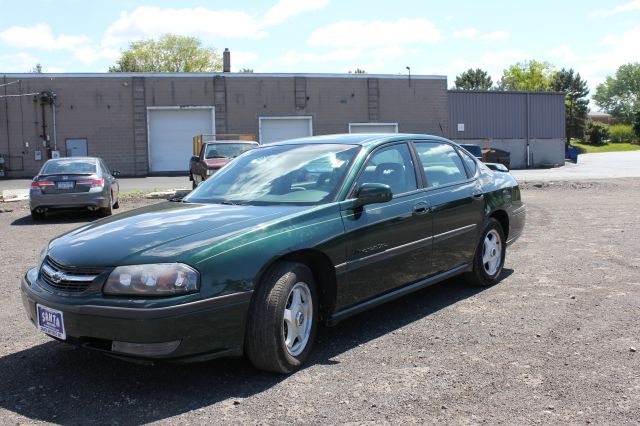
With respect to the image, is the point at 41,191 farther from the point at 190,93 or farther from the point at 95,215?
the point at 190,93

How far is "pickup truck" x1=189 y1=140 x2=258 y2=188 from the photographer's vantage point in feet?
48.9

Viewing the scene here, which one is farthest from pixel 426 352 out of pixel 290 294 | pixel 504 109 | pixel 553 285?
pixel 504 109

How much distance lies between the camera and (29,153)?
108ft

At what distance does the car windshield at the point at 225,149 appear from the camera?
16078 mm

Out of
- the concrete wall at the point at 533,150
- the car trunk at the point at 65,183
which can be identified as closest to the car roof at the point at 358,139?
the car trunk at the point at 65,183

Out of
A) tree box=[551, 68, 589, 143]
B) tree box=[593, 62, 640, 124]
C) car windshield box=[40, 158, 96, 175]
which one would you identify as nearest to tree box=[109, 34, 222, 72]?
tree box=[551, 68, 589, 143]

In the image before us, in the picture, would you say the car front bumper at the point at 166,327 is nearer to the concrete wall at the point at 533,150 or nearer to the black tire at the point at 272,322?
the black tire at the point at 272,322

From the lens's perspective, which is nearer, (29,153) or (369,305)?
(369,305)

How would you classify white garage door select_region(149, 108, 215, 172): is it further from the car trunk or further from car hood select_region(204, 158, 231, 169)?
the car trunk

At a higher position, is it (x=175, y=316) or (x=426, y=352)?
(x=175, y=316)

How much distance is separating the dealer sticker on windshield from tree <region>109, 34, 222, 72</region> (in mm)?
72589

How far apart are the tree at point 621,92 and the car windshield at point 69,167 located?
144 meters

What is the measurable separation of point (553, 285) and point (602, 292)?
1.55ft

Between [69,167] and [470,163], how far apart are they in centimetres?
947
